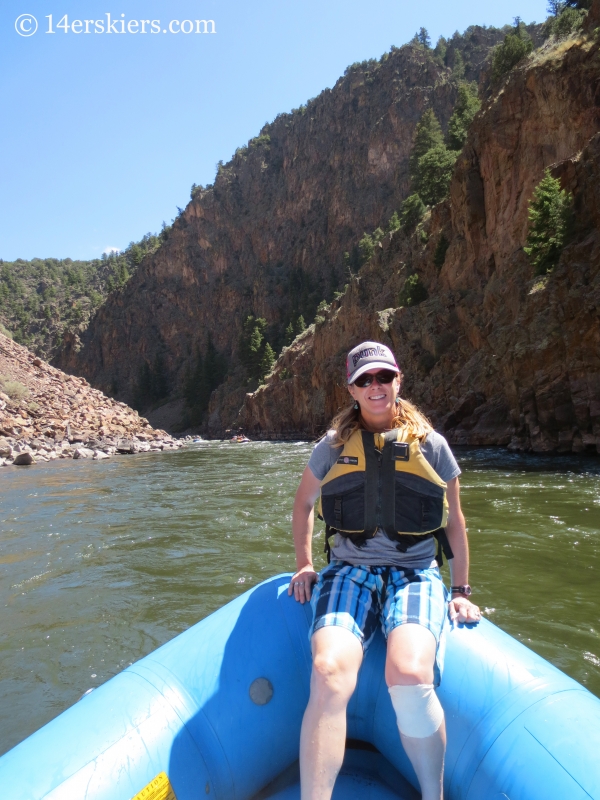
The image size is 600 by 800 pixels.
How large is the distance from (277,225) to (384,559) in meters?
Answer: 83.4

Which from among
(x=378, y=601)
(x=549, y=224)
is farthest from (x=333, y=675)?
(x=549, y=224)

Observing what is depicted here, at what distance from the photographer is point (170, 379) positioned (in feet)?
273

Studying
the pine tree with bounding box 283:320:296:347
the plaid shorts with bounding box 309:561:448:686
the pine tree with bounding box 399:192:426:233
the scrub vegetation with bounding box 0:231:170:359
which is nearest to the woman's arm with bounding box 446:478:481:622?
the plaid shorts with bounding box 309:561:448:686

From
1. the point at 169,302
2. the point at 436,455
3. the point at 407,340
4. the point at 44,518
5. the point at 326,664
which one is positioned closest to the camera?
the point at 326,664

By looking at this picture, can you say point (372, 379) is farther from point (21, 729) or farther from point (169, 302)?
point (169, 302)

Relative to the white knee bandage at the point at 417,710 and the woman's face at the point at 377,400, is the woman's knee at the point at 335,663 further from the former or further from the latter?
the woman's face at the point at 377,400

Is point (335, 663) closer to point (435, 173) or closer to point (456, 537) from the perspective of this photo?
point (456, 537)

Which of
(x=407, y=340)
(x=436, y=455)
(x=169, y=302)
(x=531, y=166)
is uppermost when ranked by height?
(x=169, y=302)

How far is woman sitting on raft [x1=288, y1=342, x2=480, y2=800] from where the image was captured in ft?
6.18

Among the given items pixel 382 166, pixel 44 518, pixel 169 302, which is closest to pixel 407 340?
pixel 44 518

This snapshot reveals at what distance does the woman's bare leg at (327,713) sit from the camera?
1734mm

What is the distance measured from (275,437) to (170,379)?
135 feet

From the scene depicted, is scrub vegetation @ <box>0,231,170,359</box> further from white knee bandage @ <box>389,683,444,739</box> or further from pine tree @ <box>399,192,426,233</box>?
white knee bandage @ <box>389,683,444,739</box>

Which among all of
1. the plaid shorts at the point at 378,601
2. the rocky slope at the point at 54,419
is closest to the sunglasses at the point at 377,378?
the plaid shorts at the point at 378,601
